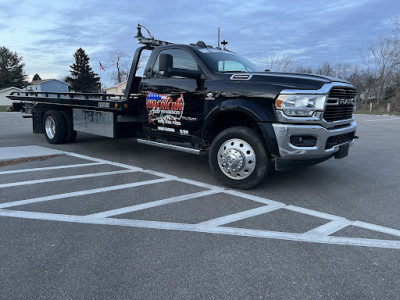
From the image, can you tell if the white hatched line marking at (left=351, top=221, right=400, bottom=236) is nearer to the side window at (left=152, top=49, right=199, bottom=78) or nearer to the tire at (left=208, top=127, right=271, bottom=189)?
the tire at (left=208, top=127, right=271, bottom=189)

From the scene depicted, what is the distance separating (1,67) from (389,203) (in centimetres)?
7745

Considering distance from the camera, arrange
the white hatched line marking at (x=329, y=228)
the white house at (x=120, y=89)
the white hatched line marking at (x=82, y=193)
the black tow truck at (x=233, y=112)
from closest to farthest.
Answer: the white hatched line marking at (x=329, y=228), the white hatched line marking at (x=82, y=193), the black tow truck at (x=233, y=112), the white house at (x=120, y=89)

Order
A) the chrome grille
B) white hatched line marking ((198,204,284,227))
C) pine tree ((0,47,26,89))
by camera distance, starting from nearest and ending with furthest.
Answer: white hatched line marking ((198,204,284,227)) < the chrome grille < pine tree ((0,47,26,89))

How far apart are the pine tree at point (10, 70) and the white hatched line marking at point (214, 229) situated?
7341cm

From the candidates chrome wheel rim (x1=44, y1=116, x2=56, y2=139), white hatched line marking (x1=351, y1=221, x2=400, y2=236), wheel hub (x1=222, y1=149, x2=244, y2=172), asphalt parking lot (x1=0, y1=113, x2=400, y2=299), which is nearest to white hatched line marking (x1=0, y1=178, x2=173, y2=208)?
asphalt parking lot (x1=0, y1=113, x2=400, y2=299)

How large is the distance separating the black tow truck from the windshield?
0.8 inches

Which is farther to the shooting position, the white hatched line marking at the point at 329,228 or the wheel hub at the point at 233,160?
the wheel hub at the point at 233,160

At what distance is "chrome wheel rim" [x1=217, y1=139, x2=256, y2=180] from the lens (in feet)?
14.7

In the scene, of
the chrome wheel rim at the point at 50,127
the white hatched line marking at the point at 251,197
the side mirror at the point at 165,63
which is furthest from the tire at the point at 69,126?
the white hatched line marking at the point at 251,197

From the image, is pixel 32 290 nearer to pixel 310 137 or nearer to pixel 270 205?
pixel 270 205

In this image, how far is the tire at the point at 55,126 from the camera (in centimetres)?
816

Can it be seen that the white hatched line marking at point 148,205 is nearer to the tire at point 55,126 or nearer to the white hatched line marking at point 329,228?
the white hatched line marking at point 329,228

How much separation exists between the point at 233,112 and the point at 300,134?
3.62ft

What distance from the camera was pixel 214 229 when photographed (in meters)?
3.28
